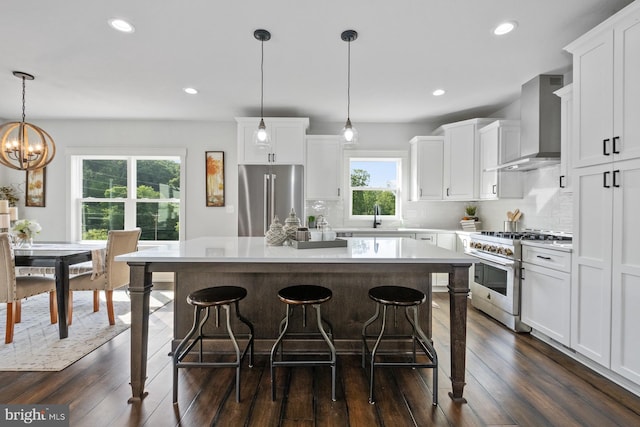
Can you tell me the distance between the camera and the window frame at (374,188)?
191 inches

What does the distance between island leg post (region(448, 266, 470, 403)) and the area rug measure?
9.18 feet

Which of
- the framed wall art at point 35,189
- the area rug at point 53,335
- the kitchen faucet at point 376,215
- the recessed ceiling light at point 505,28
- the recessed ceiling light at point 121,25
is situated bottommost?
the area rug at point 53,335

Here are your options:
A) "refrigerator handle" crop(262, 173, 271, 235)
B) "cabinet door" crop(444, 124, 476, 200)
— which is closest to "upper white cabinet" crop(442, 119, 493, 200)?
"cabinet door" crop(444, 124, 476, 200)

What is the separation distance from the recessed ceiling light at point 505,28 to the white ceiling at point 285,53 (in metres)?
0.06

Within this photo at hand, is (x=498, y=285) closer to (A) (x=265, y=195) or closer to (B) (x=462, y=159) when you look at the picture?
(B) (x=462, y=159)

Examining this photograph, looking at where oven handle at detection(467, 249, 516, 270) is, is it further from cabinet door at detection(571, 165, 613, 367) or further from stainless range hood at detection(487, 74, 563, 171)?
stainless range hood at detection(487, 74, 563, 171)

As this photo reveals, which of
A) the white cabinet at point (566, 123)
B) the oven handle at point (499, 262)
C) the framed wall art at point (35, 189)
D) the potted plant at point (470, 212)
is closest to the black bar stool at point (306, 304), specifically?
the oven handle at point (499, 262)

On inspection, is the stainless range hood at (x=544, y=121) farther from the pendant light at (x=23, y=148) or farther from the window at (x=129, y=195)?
the pendant light at (x=23, y=148)

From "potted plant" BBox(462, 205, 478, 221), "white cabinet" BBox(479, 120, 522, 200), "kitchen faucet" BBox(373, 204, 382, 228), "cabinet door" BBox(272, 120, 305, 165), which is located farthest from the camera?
"kitchen faucet" BBox(373, 204, 382, 228)

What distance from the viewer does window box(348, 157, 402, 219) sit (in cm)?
493

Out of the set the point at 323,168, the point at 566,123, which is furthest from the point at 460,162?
the point at 323,168

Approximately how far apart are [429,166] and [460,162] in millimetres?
431

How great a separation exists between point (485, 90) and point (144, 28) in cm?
365

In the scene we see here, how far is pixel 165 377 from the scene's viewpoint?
6.79 ft
